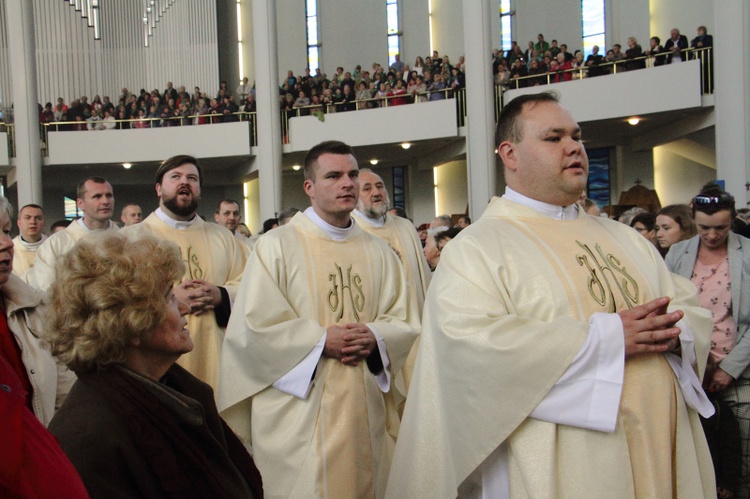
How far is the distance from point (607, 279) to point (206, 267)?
3.14m

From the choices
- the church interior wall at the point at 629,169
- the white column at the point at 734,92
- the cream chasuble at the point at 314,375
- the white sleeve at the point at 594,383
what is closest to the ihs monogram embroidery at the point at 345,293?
the cream chasuble at the point at 314,375

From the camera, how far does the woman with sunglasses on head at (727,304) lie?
423 cm

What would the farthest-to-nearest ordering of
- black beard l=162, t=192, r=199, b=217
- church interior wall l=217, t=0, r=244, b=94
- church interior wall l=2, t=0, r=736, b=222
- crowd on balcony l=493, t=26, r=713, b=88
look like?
church interior wall l=217, t=0, r=244, b=94
church interior wall l=2, t=0, r=736, b=222
crowd on balcony l=493, t=26, r=713, b=88
black beard l=162, t=192, r=199, b=217

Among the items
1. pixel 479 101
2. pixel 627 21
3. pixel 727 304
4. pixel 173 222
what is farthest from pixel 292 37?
pixel 727 304

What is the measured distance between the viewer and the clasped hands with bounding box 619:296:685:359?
8.45ft

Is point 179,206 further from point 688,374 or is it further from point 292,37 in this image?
point 292,37

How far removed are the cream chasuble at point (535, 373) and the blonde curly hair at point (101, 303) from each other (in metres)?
1.09

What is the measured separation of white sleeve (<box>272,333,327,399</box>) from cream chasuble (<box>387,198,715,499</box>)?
991 millimetres

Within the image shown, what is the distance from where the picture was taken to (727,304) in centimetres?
430

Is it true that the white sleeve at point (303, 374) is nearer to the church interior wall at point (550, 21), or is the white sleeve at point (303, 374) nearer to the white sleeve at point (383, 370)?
the white sleeve at point (383, 370)

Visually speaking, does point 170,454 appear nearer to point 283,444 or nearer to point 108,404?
point 108,404

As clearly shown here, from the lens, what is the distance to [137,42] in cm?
2575

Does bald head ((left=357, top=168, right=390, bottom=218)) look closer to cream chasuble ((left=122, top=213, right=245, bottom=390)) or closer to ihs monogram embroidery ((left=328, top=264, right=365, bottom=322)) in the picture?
cream chasuble ((left=122, top=213, right=245, bottom=390))

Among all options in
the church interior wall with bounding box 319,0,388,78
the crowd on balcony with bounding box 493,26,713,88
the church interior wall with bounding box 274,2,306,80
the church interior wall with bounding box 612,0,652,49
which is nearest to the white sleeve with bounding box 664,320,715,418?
the crowd on balcony with bounding box 493,26,713,88
